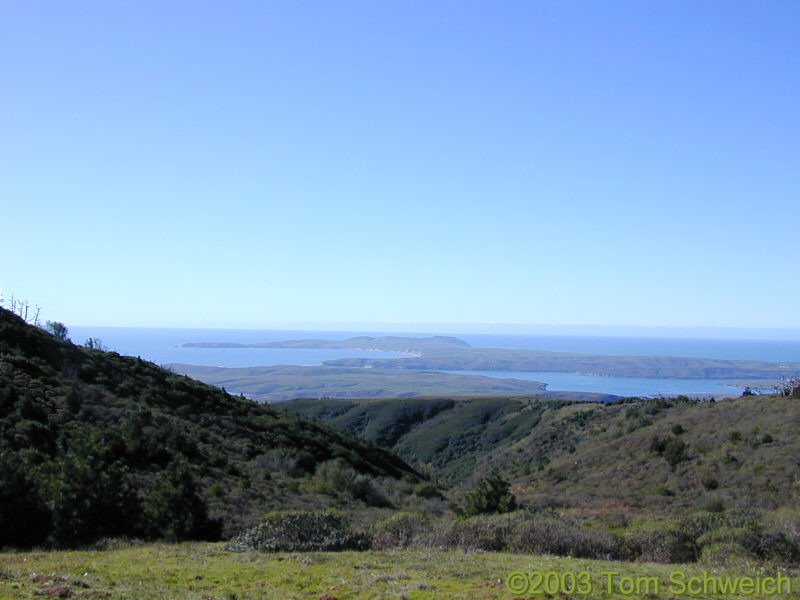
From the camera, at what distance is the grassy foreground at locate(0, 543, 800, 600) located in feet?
28.2

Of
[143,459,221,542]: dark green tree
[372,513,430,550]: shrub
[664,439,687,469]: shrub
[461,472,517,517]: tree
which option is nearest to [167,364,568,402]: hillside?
[664,439,687,469]: shrub

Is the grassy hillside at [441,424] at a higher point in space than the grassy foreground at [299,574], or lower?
lower

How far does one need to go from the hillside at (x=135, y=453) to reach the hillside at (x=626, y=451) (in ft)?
33.7

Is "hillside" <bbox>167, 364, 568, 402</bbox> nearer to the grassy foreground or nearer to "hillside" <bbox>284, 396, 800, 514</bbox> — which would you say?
"hillside" <bbox>284, 396, 800, 514</bbox>

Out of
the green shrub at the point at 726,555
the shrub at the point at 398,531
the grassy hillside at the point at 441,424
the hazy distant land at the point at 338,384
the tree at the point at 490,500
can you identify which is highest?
the green shrub at the point at 726,555

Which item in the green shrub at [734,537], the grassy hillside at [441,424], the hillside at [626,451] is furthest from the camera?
the grassy hillside at [441,424]

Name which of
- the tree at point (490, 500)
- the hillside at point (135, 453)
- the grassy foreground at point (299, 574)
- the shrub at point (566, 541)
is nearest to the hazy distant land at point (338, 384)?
the hillside at point (135, 453)

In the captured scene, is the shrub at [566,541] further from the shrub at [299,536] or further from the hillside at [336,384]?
the hillside at [336,384]

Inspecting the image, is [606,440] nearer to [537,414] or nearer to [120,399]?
[537,414]

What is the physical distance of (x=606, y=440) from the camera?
41375mm

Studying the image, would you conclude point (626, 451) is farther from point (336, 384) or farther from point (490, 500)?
point (336, 384)

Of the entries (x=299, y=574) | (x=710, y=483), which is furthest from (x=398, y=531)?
(x=710, y=483)

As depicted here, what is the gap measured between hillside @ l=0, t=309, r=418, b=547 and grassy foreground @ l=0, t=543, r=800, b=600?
2.35m

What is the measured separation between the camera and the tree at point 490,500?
18.7 metres
